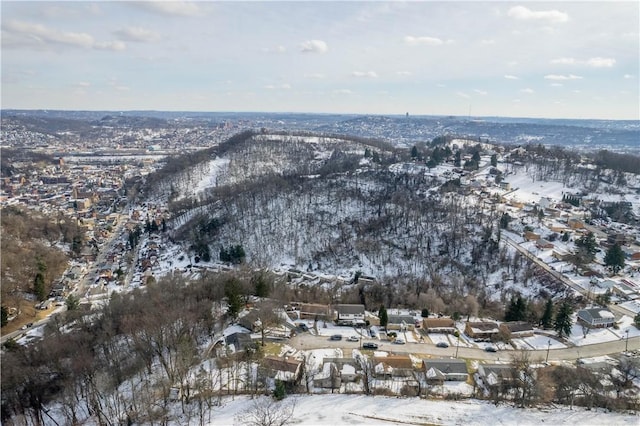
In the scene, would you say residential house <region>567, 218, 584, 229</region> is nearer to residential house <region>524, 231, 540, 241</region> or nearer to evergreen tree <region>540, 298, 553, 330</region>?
residential house <region>524, 231, 540, 241</region>

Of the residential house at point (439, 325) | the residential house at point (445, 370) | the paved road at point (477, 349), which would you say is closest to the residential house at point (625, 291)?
the paved road at point (477, 349)

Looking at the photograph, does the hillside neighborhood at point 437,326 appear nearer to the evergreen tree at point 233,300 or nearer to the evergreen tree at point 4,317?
the evergreen tree at point 233,300

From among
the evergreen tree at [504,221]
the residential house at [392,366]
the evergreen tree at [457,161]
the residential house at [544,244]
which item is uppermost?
the evergreen tree at [457,161]

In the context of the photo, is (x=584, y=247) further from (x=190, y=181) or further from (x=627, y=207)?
(x=190, y=181)

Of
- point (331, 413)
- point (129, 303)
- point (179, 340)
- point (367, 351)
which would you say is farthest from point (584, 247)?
point (129, 303)

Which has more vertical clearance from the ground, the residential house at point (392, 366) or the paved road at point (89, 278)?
the residential house at point (392, 366)

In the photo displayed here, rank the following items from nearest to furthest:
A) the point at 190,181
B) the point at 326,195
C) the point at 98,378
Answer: the point at 98,378
the point at 326,195
the point at 190,181

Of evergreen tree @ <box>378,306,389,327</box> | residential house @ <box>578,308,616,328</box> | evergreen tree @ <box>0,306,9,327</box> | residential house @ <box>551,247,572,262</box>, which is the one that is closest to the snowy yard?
residential house @ <box>578,308,616,328</box>
